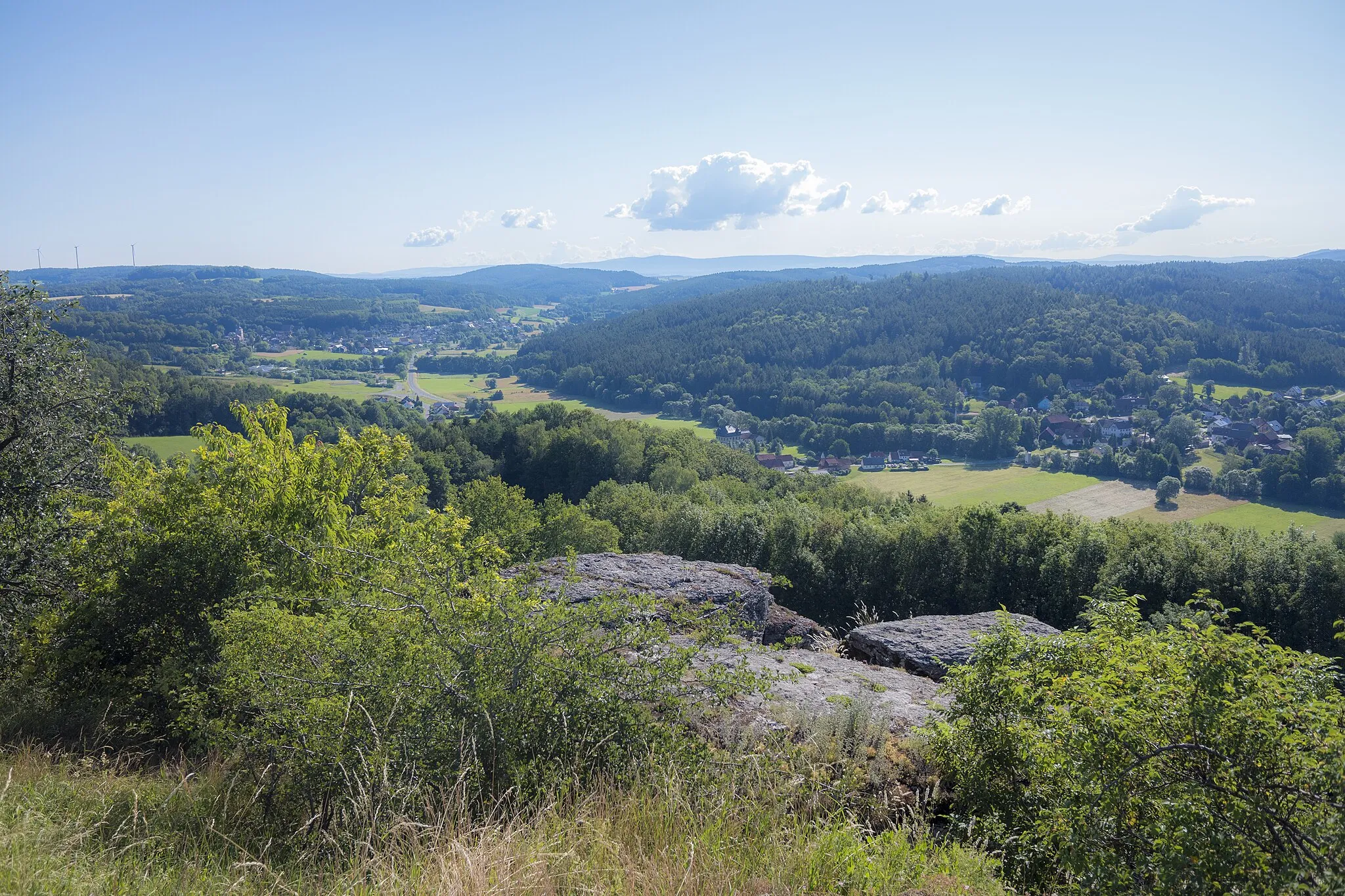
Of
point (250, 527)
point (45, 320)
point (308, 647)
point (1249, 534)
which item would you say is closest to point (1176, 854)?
point (308, 647)

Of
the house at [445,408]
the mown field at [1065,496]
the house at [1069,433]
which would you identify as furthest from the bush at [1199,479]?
the house at [445,408]

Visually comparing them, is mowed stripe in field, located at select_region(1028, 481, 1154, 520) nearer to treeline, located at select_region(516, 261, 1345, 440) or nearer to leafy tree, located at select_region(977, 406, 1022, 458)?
leafy tree, located at select_region(977, 406, 1022, 458)

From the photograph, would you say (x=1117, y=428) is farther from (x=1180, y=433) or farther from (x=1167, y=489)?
(x=1167, y=489)

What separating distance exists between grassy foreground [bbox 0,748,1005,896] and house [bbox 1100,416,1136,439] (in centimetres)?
10829

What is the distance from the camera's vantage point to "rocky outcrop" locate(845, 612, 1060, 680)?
10.9 m

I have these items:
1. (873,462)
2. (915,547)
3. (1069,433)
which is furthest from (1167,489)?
(915,547)

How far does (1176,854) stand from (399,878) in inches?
148

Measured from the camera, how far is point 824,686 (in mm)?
8852

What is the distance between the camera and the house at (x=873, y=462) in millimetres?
90438

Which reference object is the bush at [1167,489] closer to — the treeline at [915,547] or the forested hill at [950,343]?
the treeline at [915,547]

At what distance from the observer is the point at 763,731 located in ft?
21.4

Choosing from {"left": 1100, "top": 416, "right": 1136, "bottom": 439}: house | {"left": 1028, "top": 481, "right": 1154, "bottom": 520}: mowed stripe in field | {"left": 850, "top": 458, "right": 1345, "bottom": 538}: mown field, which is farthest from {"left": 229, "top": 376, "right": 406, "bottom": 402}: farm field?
{"left": 1100, "top": 416, "right": 1136, "bottom": 439}: house

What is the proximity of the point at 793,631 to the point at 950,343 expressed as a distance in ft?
490

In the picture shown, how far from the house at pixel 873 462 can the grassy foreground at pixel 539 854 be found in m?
87.2
